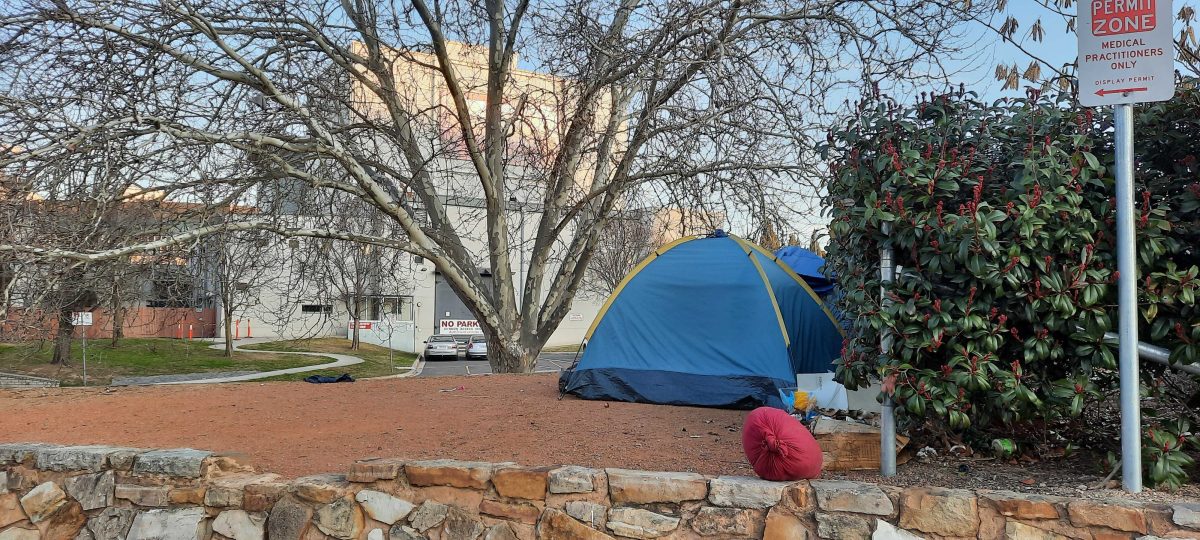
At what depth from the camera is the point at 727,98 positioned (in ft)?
28.0

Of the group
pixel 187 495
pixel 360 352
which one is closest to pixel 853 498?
pixel 187 495

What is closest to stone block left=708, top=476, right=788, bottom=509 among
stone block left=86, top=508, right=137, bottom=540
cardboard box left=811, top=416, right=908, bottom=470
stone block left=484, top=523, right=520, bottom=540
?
cardboard box left=811, top=416, right=908, bottom=470

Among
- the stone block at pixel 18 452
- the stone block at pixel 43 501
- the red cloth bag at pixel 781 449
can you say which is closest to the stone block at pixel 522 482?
the red cloth bag at pixel 781 449

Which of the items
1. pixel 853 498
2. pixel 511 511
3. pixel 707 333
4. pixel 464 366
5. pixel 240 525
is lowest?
pixel 464 366

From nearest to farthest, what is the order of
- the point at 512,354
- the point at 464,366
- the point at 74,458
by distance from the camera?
the point at 74,458, the point at 512,354, the point at 464,366

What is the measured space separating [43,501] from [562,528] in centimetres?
355

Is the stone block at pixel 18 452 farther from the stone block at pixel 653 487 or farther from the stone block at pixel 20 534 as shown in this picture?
the stone block at pixel 653 487

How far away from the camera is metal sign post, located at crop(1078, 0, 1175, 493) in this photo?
11.4 ft

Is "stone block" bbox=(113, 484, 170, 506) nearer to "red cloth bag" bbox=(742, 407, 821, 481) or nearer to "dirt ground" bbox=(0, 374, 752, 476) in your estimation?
"dirt ground" bbox=(0, 374, 752, 476)

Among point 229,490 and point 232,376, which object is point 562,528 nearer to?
point 229,490

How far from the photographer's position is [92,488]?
4.92 m

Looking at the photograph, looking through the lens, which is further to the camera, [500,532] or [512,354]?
[512,354]

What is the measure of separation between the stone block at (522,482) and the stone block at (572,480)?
0.04 metres

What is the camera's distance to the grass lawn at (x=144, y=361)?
1989cm
